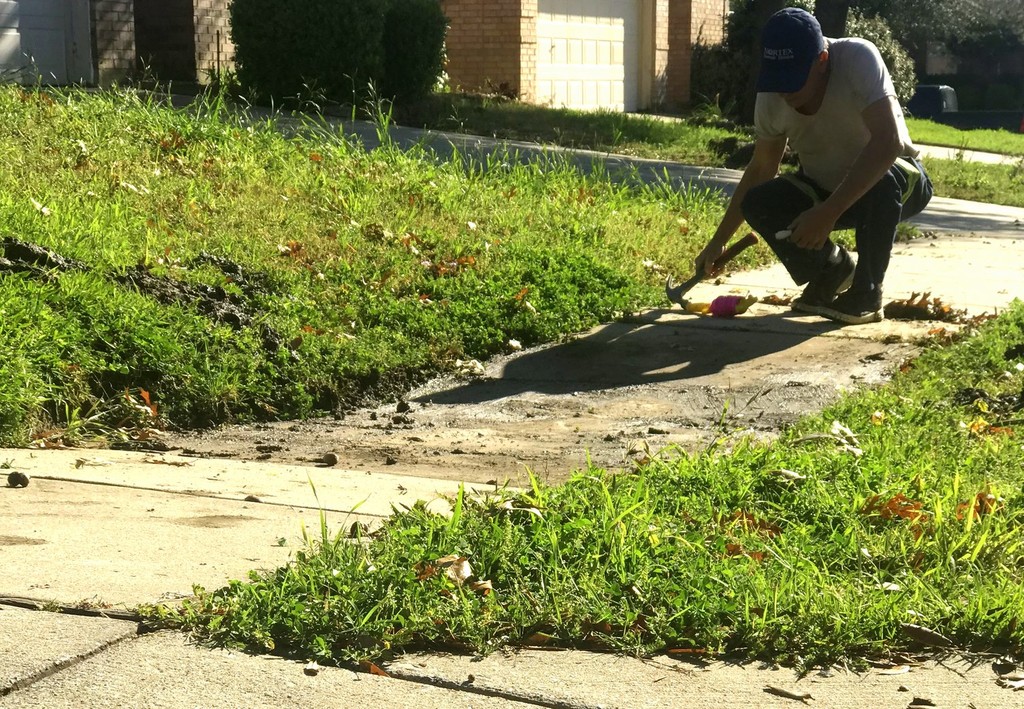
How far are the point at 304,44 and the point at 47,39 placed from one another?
285 cm

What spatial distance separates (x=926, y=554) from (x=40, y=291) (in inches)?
134

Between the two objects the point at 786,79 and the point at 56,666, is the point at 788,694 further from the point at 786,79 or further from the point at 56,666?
the point at 786,79

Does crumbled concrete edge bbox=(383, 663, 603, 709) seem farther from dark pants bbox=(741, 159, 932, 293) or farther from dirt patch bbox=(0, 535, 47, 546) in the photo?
dark pants bbox=(741, 159, 932, 293)

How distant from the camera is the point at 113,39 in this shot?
14.7 meters

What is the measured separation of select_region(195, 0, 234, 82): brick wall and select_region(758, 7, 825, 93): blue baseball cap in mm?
11073

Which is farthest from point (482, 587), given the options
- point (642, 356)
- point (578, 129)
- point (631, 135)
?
point (631, 135)

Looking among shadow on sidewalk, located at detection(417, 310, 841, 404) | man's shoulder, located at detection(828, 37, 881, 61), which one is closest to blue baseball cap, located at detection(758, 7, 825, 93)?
man's shoulder, located at detection(828, 37, 881, 61)

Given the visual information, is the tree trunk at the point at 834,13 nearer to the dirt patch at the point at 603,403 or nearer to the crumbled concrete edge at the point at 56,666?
the dirt patch at the point at 603,403

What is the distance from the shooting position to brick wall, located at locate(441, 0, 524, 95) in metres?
18.3

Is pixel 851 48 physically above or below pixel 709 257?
above

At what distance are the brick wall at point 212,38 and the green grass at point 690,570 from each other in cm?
1312

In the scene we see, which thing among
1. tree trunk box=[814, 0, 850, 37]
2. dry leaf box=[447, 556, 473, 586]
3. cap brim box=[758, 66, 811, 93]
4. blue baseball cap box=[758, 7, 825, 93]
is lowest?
dry leaf box=[447, 556, 473, 586]

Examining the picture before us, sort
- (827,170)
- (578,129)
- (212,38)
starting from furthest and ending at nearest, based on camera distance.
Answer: (212,38)
(578,129)
(827,170)

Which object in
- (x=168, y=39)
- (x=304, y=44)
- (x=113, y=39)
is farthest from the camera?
(x=168, y=39)
